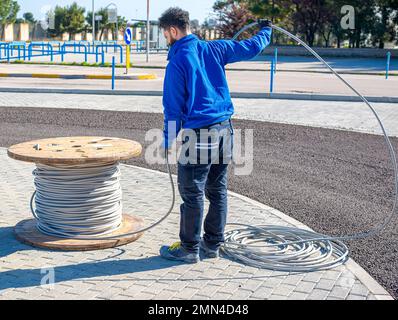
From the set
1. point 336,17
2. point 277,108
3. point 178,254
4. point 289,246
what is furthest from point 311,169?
point 336,17

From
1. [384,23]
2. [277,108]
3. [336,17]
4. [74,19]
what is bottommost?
[277,108]

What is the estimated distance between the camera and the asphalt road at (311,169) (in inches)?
249

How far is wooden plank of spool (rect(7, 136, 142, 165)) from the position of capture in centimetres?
523

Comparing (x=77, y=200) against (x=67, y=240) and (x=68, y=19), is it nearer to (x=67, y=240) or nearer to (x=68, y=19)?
(x=67, y=240)

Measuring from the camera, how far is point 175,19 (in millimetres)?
4961

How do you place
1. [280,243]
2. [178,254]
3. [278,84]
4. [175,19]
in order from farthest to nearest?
[278,84]
[280,243]
[178,254]
[175,19]

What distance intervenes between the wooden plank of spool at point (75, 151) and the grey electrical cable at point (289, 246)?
4.02 ft

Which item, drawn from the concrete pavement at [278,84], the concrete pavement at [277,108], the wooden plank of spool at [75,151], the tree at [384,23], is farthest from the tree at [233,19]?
the wooden plank of spool at [75,151]

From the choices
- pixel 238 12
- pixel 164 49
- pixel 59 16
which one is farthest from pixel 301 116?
pixel 59 16

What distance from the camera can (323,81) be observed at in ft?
78.3

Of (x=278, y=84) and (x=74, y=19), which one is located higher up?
(x=74, y=19)

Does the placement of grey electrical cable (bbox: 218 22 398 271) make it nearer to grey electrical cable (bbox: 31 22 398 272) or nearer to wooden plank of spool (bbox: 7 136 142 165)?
grey electrical cable (bbox: 31 22 398 272)

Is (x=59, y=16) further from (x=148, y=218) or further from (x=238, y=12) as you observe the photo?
(x=148, y=218)

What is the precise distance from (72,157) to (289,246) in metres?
2.07
